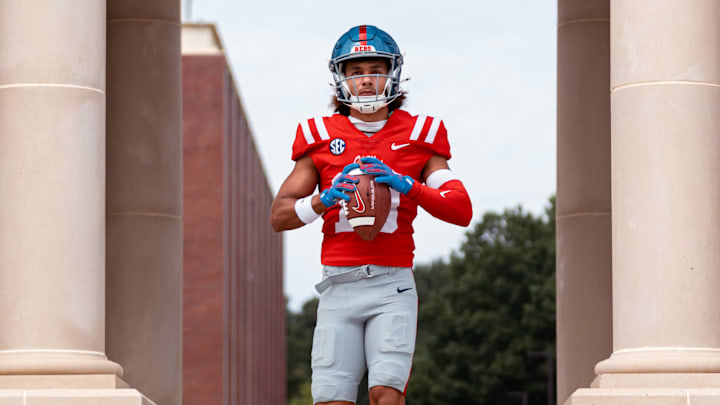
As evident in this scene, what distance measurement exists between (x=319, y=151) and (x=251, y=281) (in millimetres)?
79712

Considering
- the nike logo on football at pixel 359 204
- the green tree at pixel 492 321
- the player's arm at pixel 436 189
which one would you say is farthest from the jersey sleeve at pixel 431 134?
the green tree at pixel 492 321

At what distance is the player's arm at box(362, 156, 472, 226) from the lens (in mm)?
10562

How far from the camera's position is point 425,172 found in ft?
37.3

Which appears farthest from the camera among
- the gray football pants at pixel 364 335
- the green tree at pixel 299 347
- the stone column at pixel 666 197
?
the green tree at pixel 299 347

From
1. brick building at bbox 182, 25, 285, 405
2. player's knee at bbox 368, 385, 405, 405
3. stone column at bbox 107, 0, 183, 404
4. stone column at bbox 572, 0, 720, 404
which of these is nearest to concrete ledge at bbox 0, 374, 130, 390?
player's knee at bbox 368, 385, 405, 405

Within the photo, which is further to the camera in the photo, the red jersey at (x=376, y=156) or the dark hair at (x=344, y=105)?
the dark hair at (x=344, y=105)

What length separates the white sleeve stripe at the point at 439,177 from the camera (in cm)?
1118

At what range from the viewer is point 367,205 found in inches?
411

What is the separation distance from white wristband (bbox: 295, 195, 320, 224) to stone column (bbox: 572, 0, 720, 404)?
3929 mm

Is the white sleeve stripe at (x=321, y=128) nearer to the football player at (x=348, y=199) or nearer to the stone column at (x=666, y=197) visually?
the football player at (x=348, y=199)

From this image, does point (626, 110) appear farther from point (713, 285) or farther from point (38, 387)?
point (38, 387)

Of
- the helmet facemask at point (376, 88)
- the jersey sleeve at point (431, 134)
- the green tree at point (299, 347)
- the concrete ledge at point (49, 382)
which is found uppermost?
the helmet facemask at point (376, 88)

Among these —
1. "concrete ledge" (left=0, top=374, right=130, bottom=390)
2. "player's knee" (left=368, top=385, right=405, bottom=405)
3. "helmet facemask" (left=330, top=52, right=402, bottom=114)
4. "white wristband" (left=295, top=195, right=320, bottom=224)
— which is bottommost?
"concrete ledge" (left=0, top=374, right=130, bottom=390)

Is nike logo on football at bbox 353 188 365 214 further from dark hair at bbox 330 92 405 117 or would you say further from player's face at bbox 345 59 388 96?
dark hair at bbox 330 92 405 117
